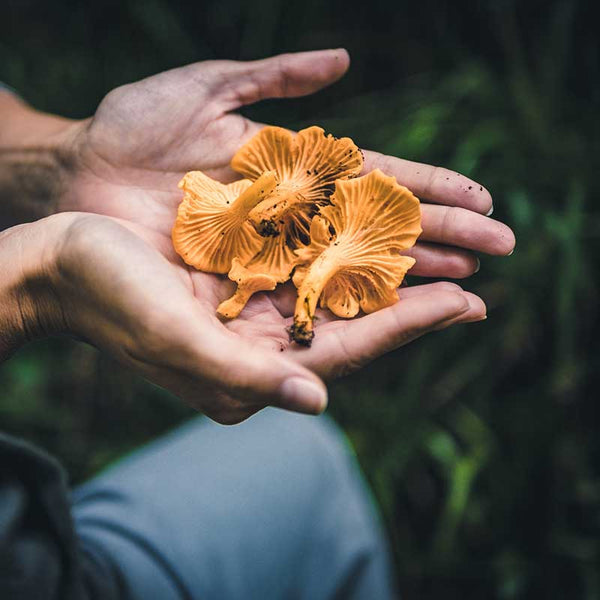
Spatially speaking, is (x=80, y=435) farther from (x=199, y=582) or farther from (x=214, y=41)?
(x=214, y=41)

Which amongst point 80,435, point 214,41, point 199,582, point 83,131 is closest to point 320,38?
point 214,41

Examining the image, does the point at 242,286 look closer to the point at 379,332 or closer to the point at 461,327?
the point at 379,332

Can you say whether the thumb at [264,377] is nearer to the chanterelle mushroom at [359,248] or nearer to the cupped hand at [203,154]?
the chanterelle mushroom at [359,248]

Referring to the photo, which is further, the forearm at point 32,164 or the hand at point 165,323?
the forearm at point 32,164

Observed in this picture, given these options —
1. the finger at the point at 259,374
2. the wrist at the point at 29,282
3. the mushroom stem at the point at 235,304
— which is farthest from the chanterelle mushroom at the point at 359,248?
the wrist at the point at 29,282

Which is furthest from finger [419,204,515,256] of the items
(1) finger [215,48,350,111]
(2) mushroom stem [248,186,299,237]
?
(1) finger [215,48,350,111]

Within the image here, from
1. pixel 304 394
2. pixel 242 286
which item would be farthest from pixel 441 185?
pixel 304 394
